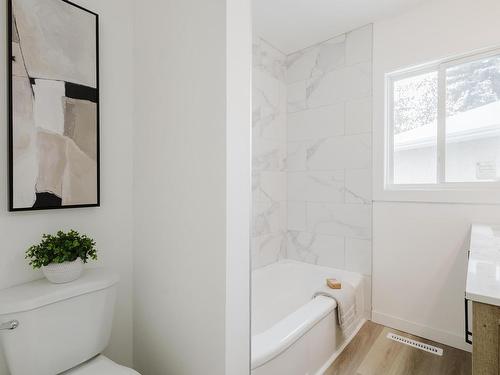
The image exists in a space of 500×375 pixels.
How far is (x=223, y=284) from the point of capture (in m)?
0.98

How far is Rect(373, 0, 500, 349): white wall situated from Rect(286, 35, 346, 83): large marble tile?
325 millimetres

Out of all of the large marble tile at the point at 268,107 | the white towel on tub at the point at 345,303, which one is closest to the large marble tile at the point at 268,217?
the large marble tile at the point at 268,107

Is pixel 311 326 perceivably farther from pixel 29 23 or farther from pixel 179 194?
pixel 29 23

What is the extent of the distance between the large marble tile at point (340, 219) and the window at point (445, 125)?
1.19 ft

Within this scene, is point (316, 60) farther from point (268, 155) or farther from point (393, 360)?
point (393, 360)

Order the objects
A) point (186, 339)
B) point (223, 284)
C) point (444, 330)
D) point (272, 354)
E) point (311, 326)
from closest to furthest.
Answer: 1. point (223, 284)
2. point (186, 339)
3. point (272, 354)
4. point (311, 326)
5. point (444, 330)

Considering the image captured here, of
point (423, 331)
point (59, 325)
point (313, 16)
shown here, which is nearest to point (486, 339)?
point (59, 325)

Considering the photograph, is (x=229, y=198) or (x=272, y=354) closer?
(x=229, y=198)

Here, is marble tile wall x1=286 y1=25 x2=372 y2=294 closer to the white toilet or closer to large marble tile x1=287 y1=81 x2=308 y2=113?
large marble tile x1=287 y1=81 x2=308 y2=113

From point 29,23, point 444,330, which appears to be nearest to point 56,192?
point 29,23

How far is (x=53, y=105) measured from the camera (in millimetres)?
1121

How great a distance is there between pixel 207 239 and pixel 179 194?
0.26 meters

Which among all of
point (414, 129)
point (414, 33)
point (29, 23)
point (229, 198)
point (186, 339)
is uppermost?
point (414, 33)

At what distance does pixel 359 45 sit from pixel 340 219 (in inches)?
63.3
